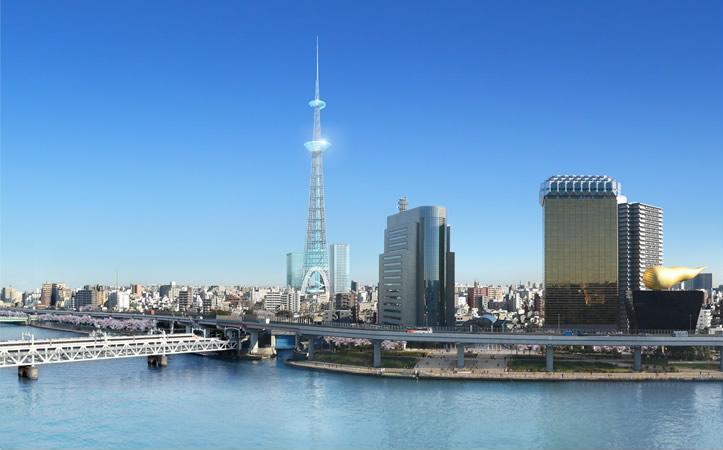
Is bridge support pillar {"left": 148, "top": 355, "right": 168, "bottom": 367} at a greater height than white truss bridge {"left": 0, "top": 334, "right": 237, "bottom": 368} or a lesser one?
lesser

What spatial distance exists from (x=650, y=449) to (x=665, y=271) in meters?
22.3

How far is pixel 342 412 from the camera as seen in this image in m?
20.2

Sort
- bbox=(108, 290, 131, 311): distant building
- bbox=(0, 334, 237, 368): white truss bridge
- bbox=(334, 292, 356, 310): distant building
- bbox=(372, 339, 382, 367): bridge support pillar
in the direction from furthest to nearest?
bbox=(108, 290, 131, 311): distant building → bbox=(334, 292, 356, 310): distant building → bbox=(372, 339, 382, 367): bridge support pillar → bbox=(0, 334, 237, 368): white truss bridge

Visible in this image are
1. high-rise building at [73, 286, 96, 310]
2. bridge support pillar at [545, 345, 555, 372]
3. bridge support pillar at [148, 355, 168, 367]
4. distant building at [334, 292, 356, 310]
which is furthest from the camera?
high-rise building at [73, 286, 96, 310]

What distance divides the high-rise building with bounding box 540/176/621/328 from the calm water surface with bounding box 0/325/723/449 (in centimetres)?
1994

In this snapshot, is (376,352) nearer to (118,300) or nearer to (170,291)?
(118,300)

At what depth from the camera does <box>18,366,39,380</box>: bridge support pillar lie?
85.7 ft

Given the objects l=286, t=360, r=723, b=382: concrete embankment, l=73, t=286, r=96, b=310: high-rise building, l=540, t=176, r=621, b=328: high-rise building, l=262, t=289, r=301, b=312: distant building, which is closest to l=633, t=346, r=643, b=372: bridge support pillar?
l=286, t=360, r=723, b=382: concrete embankment

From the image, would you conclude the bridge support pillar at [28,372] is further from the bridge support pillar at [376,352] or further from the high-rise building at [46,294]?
the high-rise building at [46,294]

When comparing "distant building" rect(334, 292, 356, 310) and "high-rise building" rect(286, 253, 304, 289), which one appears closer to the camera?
"distant building" rect(334, 292, 356, 310)

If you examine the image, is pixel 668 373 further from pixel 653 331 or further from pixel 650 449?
pixel 650 449

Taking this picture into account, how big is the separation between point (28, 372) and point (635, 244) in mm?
40508

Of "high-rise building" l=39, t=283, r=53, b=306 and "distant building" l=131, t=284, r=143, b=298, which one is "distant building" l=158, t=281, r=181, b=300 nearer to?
"distant building" l=131, t=284, r=143, b=298

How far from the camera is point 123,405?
21.1 m
